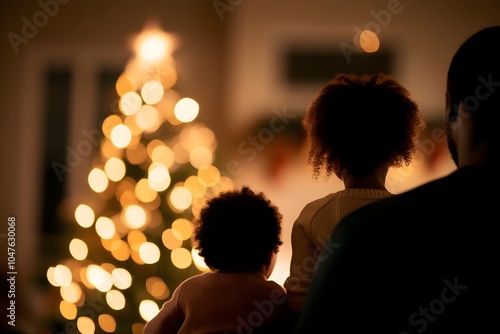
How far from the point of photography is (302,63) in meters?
4.31

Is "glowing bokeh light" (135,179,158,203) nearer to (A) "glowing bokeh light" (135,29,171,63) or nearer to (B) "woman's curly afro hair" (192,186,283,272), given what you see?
(A) "glowing bokeh light" (135,29,171,63)

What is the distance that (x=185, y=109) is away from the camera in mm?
3127

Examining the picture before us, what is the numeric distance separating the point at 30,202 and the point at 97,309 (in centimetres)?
188

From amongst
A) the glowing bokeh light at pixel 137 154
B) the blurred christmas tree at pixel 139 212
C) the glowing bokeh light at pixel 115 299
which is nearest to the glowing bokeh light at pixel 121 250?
the blurred christmas tree at pixel 139 212

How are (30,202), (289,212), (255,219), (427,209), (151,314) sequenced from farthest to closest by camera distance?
(30,202), (289,212), (151,314), (255,219), (427,209)

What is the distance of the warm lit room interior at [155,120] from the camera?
118 inches

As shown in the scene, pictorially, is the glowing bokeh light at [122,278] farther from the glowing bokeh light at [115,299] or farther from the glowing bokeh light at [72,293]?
the glowing bokeh light at [72,293]

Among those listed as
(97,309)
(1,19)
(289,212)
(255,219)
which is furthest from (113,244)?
(1,19)

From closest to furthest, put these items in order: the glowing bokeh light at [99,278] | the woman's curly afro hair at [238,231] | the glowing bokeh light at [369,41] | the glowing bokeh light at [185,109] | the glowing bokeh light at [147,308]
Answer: the woman's curly afro hair at [238,231]
the glowing bokeh light at [147,308]
the glowing bokeh light at [99,278]
the glowing bokeh light at [185,109]
the glowing bokeh light at [369,41]

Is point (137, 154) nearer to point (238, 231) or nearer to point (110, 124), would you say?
point (110, 124)

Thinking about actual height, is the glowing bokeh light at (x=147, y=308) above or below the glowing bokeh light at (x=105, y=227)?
below

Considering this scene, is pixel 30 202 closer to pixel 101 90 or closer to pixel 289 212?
pixel 101 90

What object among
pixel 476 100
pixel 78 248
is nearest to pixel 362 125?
pixel 476 100

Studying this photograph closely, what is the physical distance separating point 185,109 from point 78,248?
0.86 m
